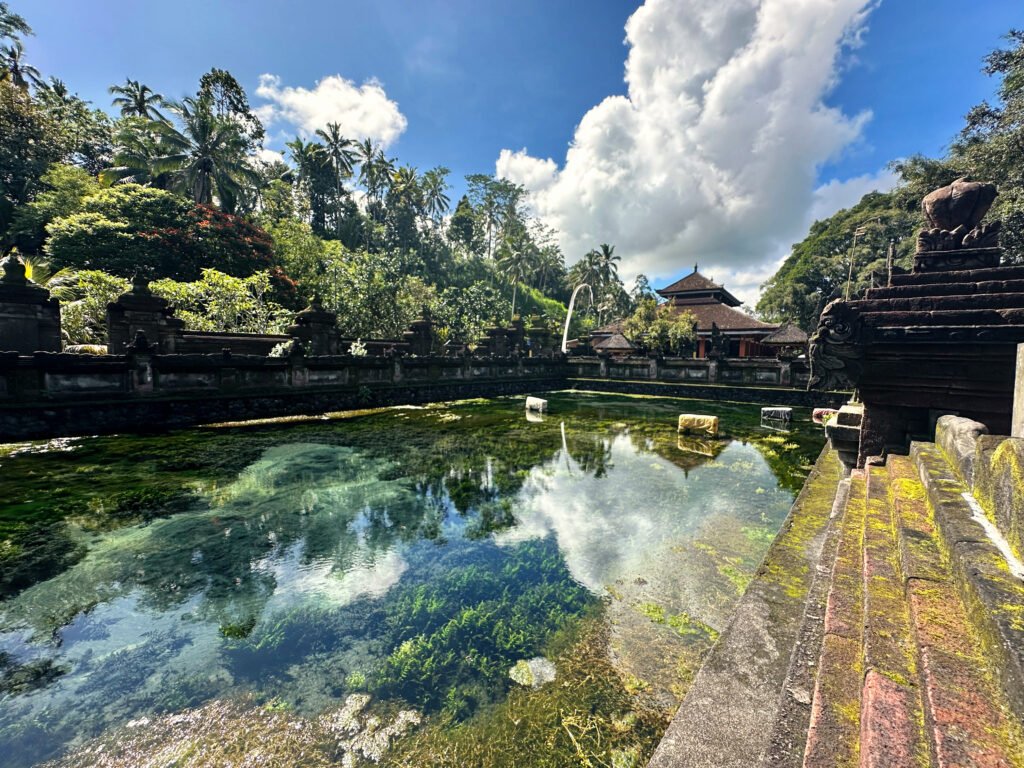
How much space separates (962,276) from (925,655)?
15.5 feet

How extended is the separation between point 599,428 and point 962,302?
26.6 feet

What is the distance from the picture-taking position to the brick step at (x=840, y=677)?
137cm

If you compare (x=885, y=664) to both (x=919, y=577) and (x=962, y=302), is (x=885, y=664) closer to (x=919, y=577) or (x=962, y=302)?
(x=919, y=577)

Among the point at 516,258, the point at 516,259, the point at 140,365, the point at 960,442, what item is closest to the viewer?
the point at 960,442

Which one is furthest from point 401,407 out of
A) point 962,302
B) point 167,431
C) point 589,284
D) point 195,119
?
point 589,284

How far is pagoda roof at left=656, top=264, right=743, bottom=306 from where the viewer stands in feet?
115

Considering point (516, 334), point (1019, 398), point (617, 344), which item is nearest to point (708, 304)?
point (617, 344)

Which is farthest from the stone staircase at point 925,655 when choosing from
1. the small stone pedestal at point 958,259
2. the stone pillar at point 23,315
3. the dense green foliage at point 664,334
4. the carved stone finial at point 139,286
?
the dense green foliage at point 664,334

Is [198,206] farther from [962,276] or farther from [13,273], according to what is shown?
[962,276]

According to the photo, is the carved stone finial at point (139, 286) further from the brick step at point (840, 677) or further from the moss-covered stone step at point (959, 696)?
the moss-covered stone step at point (959, 696)

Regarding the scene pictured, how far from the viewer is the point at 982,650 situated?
1.41 metres

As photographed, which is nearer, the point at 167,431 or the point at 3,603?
the point at 3,603

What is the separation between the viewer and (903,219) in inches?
1280

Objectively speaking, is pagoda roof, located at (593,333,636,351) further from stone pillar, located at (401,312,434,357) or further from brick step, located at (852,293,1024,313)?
brick step, located at (852,293,1024,313)
